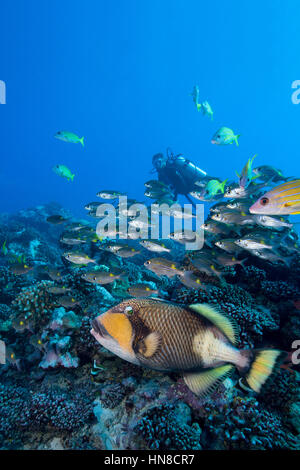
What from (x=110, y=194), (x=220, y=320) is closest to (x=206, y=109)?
(x=110, y=194)

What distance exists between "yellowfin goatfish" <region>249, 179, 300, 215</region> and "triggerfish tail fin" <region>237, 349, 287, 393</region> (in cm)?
143

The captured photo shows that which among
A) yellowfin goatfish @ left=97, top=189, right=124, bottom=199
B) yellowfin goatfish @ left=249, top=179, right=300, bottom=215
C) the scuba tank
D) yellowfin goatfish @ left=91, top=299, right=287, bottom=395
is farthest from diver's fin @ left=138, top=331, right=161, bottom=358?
the scuba tank

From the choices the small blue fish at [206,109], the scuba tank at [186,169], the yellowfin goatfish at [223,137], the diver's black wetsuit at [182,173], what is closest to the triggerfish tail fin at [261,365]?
the yellowfin goatfish at [223,137]

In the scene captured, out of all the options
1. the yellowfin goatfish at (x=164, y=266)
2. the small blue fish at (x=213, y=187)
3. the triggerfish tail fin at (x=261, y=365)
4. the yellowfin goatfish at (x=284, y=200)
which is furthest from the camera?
the small blue fish at (x=213, y=187)

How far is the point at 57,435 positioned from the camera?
2.90 m

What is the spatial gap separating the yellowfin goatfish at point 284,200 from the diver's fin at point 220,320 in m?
1.26

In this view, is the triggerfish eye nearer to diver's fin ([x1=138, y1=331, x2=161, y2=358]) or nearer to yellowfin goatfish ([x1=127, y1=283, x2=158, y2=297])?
diver's fin ([x1=138, y1=331, x2=161, y2=358])

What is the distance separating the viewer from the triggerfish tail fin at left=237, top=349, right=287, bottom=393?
1438 mm

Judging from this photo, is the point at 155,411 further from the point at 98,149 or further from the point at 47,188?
the point at 98,149

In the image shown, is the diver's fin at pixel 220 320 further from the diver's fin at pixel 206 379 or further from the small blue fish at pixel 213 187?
the small blue fish at pixel 213 187

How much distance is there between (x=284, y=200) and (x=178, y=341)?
1.74 m

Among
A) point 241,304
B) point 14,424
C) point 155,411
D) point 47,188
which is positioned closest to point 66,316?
point 14,424

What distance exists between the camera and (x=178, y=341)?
167 centimetres

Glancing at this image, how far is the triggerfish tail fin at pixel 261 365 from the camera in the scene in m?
1.44
